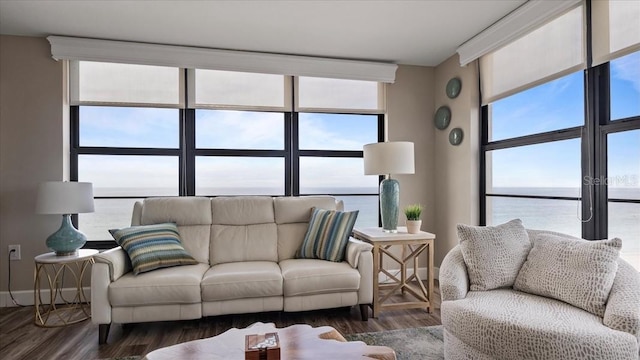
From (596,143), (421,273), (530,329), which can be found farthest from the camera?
(421,273)

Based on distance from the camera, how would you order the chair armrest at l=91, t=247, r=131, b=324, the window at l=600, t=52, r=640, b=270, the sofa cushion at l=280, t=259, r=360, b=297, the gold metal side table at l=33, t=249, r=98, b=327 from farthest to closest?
1. the gold metal side table at l=33, t=249, r=98, b=327
2. the sofa cushion at l=280, t=259, r=360, b=297
3. the chair armrest at l=91, t=247, r=131, b=324
4. the window at l=600, t=52, r=640, b=270

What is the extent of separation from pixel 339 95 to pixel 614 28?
7.48 ft

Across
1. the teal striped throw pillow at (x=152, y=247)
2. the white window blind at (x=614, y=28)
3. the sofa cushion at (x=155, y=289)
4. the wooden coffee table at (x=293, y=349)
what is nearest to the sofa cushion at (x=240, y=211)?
A: the teal striped throw pillow at (x=152, y=247)

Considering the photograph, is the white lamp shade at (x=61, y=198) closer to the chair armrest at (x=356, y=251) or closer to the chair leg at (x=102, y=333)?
the chair leg at (x=102, y=333)

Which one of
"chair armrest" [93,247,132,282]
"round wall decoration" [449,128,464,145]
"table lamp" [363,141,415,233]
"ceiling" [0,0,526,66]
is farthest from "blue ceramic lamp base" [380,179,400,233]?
"chair armrest" [93,247,132,282]

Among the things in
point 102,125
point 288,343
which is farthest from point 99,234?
point 288,343

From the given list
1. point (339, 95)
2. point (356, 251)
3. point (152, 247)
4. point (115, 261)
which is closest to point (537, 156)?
point (356, 251)

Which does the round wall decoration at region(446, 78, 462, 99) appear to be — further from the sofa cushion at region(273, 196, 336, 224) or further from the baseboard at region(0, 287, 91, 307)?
the baseboard at region(0, 287, 91, 307)

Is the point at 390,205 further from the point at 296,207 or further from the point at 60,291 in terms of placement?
the point at 60,291

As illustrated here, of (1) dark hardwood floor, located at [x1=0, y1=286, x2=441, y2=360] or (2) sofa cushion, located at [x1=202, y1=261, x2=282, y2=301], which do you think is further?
(2) sofa cushion, located at [x1=202, y1=261, x2=282, y2=301]

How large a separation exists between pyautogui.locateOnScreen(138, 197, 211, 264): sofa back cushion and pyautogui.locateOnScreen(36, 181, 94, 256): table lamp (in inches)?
16.1

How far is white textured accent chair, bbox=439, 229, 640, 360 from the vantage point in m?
1.46

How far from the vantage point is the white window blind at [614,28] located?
6.66 ft

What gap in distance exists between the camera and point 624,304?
5.09 ft
